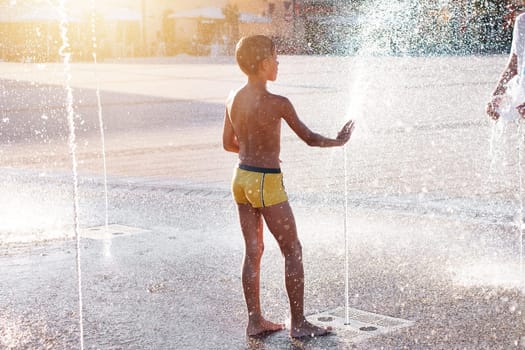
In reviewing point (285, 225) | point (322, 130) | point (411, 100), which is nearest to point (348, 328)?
point (285, 225)

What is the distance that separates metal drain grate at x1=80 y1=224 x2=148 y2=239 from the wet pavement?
0.09 metres

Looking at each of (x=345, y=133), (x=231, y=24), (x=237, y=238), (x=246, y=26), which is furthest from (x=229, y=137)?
(x=246, y=26)

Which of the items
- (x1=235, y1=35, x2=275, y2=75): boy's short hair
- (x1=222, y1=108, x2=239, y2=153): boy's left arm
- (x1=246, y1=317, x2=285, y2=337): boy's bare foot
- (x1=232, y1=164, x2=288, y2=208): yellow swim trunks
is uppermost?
(x1=235, y1=35, x2=275, y2=75): boy's short hair

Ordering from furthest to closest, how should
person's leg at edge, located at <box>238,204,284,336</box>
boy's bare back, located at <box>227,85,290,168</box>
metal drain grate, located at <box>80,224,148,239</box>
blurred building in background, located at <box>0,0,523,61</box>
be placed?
blurred building in background, located at <box>0,0,523,61</box>
metal drain grate, located at <box>80,224,148,239</box>
person's leg at edge, located at <box>238,204,284,336</box>
boy's bare back, located at <box>227,85,290,168</box>

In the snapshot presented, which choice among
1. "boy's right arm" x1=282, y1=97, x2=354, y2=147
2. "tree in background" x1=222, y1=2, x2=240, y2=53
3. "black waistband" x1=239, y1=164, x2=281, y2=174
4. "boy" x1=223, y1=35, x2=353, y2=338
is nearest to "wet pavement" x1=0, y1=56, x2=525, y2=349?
"boy" x1=223, y1=35, x2=353, y2=338

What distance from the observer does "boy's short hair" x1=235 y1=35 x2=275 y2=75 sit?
14.8 ft

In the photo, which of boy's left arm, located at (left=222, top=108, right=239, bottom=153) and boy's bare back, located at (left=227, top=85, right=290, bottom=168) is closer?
boy's bare back, located at (left=227, top=85, right=290, bottom=168)

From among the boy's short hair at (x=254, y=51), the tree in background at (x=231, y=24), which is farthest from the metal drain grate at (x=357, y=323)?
the tree in background at (x=231, y=24)

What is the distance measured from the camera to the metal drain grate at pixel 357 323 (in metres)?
4.61

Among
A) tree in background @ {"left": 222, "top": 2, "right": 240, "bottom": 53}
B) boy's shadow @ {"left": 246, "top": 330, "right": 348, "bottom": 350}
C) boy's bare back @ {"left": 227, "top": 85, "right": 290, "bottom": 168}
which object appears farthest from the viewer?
tree in background @ {"left": 222, "top": 2, "right": 240, "bottom": 53}

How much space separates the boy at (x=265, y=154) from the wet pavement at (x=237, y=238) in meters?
0.16

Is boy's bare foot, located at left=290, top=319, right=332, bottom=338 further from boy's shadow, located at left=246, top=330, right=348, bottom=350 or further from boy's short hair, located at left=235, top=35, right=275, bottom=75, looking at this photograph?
boy's short hair, located at left=235, top=35, right=275, bottom=75

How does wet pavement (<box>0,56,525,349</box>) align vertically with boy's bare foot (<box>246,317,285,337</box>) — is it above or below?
below

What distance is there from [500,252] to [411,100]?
1164cm
